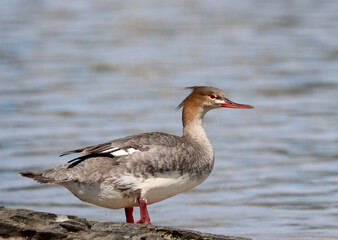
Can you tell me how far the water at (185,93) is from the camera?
8477 millimetres

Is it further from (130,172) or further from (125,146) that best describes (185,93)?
(130,172)

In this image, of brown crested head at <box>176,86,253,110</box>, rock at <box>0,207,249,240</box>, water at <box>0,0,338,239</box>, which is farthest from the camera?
water at <box>0,0,338,239</box>

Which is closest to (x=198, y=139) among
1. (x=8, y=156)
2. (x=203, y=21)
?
(x=8, y=156)

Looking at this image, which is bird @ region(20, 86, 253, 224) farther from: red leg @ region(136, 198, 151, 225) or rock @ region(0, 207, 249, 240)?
rock @ region(0, 207, 249, 240)

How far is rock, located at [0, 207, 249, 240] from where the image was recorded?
5.02 metres

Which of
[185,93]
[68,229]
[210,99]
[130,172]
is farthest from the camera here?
[185,93]

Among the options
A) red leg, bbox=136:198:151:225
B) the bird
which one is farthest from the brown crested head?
red leg, bbox=136:198:151:225

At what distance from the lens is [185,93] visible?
1455 cm

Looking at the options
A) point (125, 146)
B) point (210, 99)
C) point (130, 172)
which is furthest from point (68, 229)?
point (210, 99)

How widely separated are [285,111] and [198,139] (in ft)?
18.2

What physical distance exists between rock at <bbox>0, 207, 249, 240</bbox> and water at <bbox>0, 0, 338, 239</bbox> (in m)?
1.94

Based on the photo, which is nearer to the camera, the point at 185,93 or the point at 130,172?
the point at 130,172

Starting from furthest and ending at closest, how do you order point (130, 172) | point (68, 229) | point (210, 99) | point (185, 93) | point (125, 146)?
point (185, 93)
point (210, 99)
point (125, 146)
point (130, 172)
point (68, 229)

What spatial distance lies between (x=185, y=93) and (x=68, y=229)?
9.45 metres
